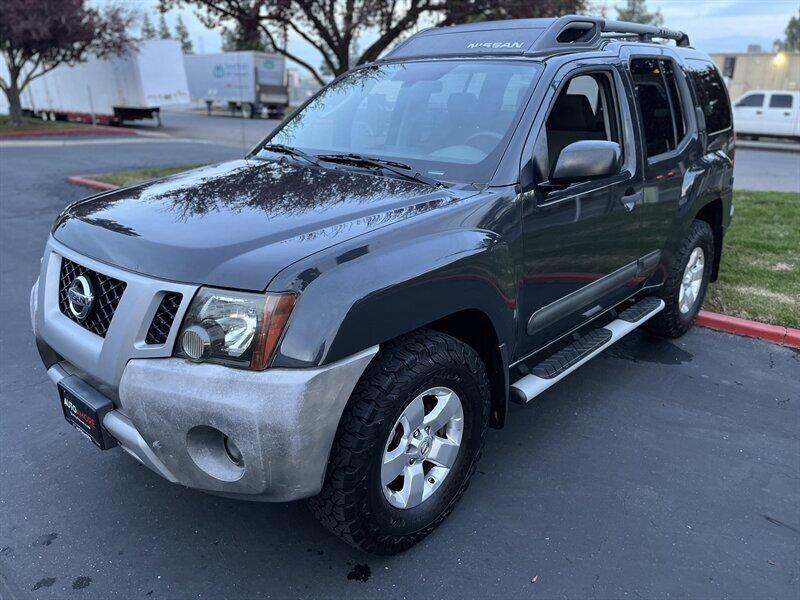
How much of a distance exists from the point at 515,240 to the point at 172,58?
85.2 ft

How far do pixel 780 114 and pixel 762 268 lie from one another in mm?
19957

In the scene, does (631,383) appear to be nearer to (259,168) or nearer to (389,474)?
(389,474)

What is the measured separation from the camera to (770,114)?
22453 mm

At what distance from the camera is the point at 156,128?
25.6 m

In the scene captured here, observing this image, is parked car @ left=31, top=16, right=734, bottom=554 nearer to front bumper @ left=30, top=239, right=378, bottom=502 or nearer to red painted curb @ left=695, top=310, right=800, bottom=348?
front bumper @ left=30, top=239, right=378, bottom=502

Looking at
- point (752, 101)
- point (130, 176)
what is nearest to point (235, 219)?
point (130, 176)

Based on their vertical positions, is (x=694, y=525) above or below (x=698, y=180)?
below

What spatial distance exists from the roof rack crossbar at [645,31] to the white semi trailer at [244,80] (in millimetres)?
29907

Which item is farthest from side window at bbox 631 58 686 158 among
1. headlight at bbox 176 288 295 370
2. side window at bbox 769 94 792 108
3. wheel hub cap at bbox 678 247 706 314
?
side window at bbox 769 94 792 108

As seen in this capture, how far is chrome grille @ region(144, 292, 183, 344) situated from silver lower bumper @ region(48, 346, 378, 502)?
8 centimetres

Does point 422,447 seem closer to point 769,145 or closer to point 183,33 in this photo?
point 769,145

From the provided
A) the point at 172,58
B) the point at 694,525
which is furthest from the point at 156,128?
the point at 694,525

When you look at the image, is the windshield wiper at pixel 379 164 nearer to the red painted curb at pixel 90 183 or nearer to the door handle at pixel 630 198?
the door handle at pixel 630 198

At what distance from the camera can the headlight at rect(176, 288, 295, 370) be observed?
198 centimetres
